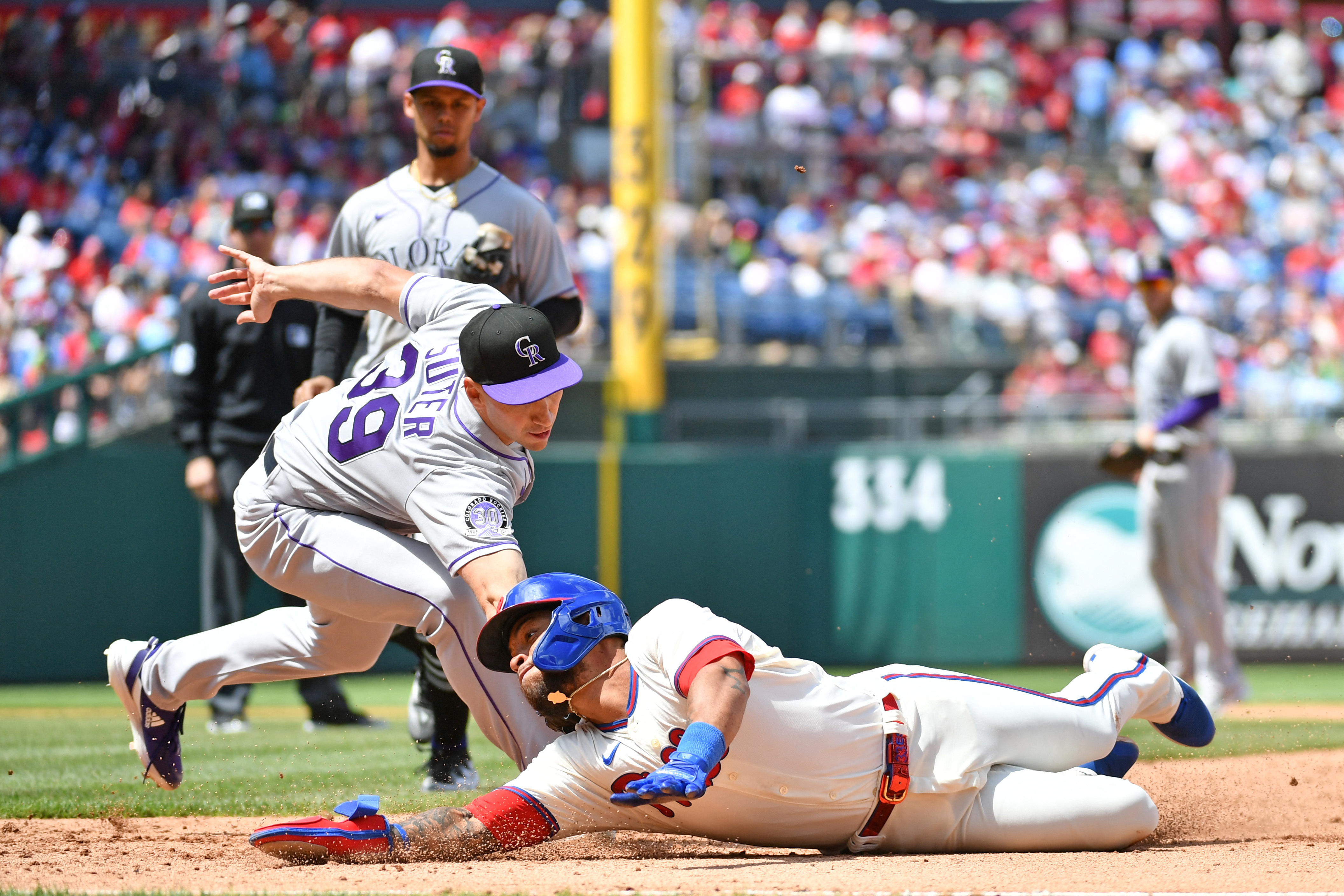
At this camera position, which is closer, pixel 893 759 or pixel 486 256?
pixel 893 759

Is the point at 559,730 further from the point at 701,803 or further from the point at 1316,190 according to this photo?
the point at 1316,190

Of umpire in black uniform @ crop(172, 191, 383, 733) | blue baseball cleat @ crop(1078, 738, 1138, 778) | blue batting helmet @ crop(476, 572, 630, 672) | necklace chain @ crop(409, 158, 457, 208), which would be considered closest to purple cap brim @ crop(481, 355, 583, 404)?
blue batting helmet @ crop(476, 572, 630, 672)

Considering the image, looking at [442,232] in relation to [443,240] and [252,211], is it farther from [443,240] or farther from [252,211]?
[252,211]

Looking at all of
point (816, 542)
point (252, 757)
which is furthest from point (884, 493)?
point (252, 757)

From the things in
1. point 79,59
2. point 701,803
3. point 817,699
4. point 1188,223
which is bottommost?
point 701,803

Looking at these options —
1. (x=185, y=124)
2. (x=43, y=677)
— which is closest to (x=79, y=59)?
(x=185, y=124)

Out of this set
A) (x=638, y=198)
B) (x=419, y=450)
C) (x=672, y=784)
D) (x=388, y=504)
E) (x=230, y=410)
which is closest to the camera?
(x=672, y=784)

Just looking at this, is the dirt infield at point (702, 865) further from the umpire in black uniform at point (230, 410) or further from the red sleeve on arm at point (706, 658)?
the umpire in black uniform at point (230, 410)
